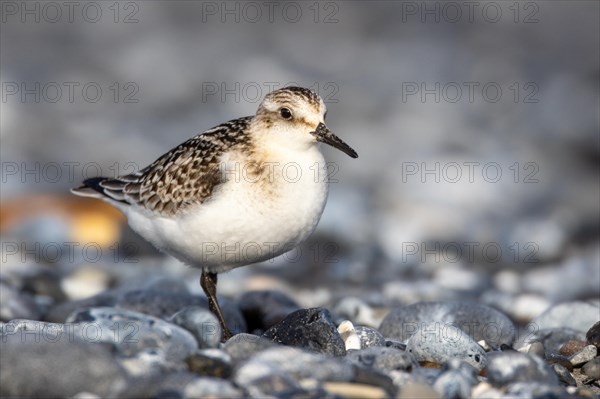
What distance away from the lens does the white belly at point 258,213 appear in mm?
6504

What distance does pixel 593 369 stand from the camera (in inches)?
231

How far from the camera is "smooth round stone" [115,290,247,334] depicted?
7.73m

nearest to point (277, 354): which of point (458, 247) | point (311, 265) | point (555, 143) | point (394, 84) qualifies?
point (311, 265)

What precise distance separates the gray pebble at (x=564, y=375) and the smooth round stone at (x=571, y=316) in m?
1.74

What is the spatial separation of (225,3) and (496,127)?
8301 millimetres

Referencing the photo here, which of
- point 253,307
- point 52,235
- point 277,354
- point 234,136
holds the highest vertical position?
point 234,136

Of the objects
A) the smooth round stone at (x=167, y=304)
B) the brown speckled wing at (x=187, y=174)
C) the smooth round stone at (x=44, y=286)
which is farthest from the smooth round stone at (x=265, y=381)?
the smooth round stone at (x=44, y=286)

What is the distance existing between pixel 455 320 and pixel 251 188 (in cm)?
197

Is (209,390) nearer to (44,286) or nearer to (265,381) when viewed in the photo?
(265,381)

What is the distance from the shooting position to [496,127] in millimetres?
16031

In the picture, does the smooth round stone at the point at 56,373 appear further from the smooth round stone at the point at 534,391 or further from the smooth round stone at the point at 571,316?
the smooth round stone at the point at 571,316

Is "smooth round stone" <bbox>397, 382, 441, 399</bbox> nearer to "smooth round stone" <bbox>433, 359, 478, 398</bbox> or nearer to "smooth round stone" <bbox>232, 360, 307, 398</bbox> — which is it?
"smooth round stone" <bbox>433, 359, 478, 398</bbox>

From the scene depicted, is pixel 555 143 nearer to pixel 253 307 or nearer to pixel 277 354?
pixel 253 307

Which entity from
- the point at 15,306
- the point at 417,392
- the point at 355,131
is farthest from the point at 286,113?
the point at 355,131
